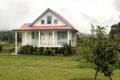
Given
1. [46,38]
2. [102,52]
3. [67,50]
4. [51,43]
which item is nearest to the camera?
[102,52]

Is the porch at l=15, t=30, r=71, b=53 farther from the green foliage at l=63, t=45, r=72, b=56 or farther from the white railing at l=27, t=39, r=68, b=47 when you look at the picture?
the green foliage at l=63, t=45, r=72, b=56

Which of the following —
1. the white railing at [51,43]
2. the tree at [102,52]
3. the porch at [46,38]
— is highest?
the porch at [46,38]

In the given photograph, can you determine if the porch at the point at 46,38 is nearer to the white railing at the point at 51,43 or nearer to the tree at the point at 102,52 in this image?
the white railing at the point at 51,43

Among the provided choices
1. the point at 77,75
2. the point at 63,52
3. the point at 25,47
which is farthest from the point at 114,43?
the point at 25,47

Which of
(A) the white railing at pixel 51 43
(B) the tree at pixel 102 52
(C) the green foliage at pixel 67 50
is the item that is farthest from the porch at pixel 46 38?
(B) the tree at pixel 102 52

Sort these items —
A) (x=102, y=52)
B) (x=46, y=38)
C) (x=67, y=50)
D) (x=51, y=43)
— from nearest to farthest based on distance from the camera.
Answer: (x=102, y=52) → (x=67, y=50) → (x=51, y=43) → (x=46, y=38)

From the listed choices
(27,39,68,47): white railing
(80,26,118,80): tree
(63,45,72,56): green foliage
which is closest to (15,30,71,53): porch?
(27,39,68,47): white railing

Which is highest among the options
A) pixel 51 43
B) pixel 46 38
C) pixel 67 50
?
pixel 46 38

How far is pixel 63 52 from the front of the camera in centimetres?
4219

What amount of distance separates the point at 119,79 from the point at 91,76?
6.68 feet

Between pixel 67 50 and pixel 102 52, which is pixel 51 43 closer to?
A: pixel 67 50

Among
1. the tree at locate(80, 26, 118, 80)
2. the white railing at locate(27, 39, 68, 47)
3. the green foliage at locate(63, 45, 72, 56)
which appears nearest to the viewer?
the tree at locate(80, 26, 118, 80)

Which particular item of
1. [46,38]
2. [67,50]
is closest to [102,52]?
[67,50]

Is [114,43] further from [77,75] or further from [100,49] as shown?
[77,75]
